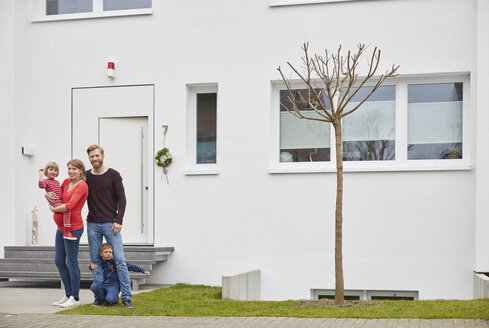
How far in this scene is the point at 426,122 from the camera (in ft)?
36.7

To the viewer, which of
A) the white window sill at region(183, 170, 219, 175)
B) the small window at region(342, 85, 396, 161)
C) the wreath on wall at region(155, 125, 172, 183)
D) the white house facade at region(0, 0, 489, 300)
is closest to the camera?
the white house facade at region(0, 0, 489, 300)

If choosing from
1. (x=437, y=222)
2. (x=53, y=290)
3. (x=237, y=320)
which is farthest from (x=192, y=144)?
(x=237, y=320)

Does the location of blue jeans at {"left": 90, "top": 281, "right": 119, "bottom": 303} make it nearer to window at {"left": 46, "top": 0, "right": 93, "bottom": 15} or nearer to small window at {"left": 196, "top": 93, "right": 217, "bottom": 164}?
small window at {"left": 196, "top": 93, "right": 217, "bottom": 164}

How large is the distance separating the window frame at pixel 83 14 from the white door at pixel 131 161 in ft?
5.85

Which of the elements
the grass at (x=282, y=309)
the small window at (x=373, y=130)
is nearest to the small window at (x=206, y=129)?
the small window at (x=373, y=130)

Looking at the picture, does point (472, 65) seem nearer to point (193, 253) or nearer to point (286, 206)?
point (286, 206)

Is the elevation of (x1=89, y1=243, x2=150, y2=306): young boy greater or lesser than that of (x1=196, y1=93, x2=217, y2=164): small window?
lesser

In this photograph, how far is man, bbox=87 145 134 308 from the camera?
855 centimetres

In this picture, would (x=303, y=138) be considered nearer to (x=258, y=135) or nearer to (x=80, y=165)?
(x=258, y=135)

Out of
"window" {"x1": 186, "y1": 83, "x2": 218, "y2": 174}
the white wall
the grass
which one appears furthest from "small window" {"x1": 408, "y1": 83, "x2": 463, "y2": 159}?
"window" {"x1": 186, "y1": 83, "x2": 218, "y2": 174}

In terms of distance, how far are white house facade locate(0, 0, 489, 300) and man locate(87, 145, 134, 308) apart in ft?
10.5

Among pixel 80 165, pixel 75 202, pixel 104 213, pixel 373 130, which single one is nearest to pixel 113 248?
pixel 104 213

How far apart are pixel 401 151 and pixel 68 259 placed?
5.42 m

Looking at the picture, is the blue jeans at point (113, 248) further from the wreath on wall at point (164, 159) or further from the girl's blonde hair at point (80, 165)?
the wreath on wall at point (164, 159)
